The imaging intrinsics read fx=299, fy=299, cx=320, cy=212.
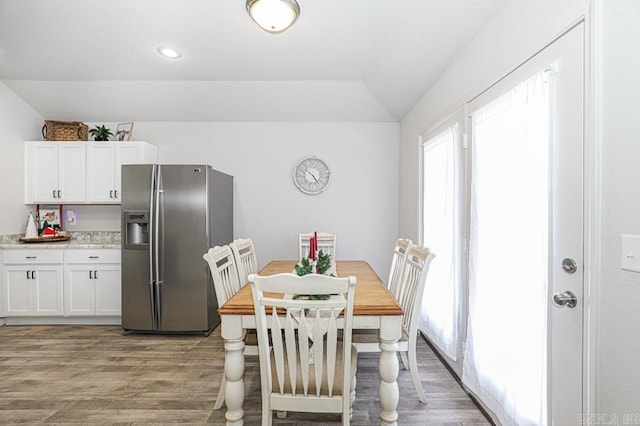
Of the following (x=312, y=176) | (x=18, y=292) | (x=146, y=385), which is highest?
(x=312, y=176)

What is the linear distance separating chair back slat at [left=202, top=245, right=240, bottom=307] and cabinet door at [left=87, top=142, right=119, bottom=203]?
7.85 feet

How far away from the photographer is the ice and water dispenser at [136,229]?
10.2 ft

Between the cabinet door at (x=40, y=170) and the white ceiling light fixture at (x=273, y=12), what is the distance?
3229 mm

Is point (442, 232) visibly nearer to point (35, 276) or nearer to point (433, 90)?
point (433, 90)

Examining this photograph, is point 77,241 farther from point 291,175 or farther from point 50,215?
point 291,175

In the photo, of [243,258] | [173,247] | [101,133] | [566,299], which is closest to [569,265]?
[566,299]

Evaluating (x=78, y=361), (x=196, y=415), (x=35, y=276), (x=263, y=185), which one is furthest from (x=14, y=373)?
(x=263, y=185)

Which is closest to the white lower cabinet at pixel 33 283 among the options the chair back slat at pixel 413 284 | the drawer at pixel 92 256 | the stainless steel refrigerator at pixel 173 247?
the drawer at pixel 92 256

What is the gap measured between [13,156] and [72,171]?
2.01 feet

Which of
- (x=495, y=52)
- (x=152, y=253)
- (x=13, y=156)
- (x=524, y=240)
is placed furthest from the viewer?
(x=13, y=156)

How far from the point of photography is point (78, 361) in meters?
2.59

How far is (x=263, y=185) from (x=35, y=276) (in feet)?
8.99

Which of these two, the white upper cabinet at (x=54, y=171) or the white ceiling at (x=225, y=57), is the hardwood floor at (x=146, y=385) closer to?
the white upper cabinet at (x=54, y=171)

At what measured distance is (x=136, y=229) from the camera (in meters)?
3.15
